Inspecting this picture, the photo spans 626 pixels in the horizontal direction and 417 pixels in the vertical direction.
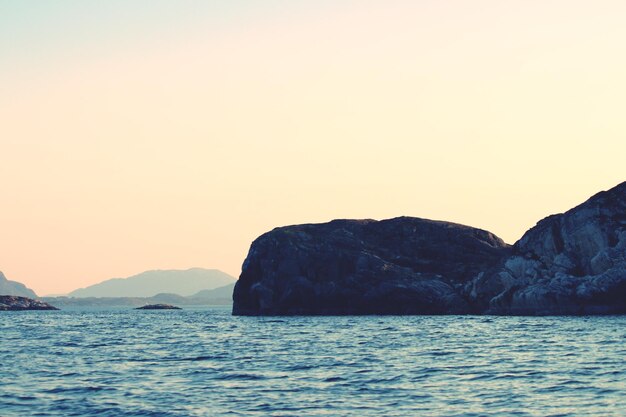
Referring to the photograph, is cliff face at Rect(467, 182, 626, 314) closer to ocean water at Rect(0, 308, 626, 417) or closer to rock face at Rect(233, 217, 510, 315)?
rock face at Rect(233, 217, 510, 315)

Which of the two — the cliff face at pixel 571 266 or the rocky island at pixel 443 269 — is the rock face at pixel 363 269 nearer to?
the rocky island at pixel 443 269

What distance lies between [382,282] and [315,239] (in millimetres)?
21552

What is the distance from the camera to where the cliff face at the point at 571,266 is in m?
127

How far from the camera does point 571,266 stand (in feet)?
445

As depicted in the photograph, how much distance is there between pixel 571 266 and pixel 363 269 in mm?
52344

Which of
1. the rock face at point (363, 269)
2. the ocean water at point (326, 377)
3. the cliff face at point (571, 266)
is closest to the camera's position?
the ocean water at point (326, 377)

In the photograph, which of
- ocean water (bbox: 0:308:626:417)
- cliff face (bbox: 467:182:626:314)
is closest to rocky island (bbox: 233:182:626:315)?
cliff face (bbox: 467:182:626:314)

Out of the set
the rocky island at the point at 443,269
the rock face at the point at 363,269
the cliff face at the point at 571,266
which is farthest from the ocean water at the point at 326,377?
the rock face at the point at 363,269

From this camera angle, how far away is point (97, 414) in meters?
39.6

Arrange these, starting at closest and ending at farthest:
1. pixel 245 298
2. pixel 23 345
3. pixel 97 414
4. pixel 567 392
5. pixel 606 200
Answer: pixel 97 414 < pixel 567 392 < pixel 23 345 < pixel 606 200 < pixel 245 298

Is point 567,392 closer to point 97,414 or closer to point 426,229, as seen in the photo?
point 97,414

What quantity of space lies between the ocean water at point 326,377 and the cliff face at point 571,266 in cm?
4603

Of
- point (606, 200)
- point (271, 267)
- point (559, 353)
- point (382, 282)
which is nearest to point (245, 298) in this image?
point (271, 267)

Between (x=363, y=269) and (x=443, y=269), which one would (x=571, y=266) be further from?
(x=363, y=269)
